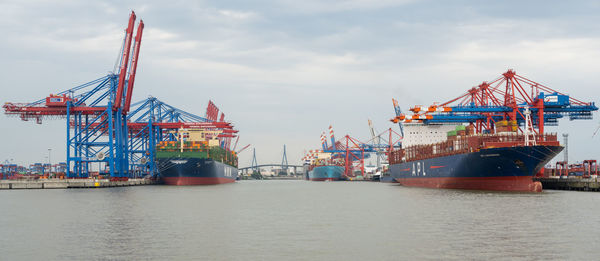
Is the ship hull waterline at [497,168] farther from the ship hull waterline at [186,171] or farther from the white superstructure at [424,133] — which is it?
the ship hull waterline at [186,171]

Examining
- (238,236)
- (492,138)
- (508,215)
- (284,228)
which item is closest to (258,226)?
(284,228)

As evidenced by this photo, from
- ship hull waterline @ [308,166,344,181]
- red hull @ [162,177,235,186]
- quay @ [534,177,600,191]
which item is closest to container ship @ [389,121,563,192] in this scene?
quay @ [534,177,600,191]

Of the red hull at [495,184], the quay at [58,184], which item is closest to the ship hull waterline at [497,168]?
the red hull at [495,184]

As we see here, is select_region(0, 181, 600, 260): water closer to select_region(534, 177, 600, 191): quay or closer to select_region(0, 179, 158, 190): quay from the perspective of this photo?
select_region(534, 177, 600, 191): quay

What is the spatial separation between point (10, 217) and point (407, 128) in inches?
2641

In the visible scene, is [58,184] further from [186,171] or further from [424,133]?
[424,133]

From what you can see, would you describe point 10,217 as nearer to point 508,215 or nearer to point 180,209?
point 180,209

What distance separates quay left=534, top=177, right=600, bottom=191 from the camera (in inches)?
2326

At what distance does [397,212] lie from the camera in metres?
34.8

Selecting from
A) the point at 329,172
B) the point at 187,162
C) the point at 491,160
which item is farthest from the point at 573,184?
the point at 329,172

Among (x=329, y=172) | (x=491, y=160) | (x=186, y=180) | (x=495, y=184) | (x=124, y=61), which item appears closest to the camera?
(x=491, y=160)

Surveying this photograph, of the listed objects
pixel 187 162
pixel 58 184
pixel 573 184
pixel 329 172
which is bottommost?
pixel 329 172

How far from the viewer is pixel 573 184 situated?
204 ft

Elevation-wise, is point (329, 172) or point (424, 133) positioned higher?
point (424, 133)
